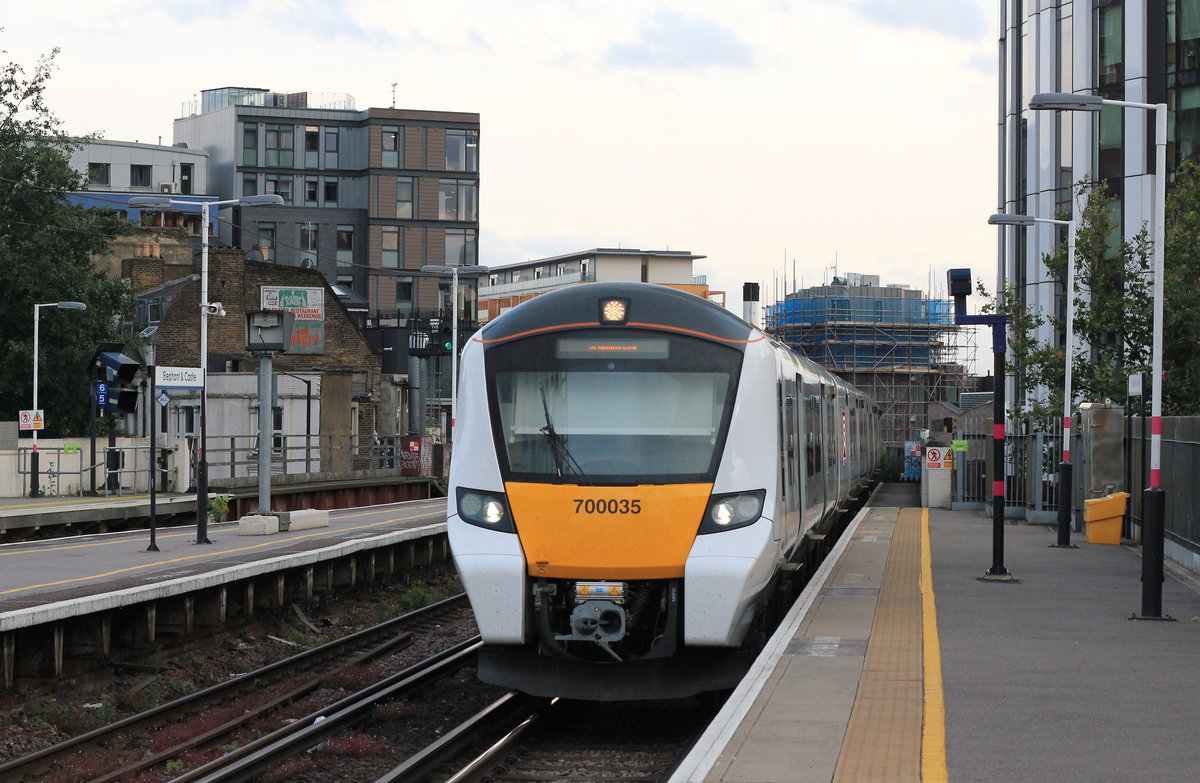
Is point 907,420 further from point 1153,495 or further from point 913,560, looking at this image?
point 1153,495

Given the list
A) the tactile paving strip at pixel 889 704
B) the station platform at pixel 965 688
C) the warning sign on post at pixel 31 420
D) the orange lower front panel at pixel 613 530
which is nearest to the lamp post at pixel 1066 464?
the station platform at pixel 965 688

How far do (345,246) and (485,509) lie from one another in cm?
7430

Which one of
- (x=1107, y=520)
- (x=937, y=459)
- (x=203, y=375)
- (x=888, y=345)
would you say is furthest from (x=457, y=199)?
(x=1107, y=520)

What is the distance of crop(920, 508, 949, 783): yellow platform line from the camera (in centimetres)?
771

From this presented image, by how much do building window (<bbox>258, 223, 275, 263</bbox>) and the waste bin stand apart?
6264 cm

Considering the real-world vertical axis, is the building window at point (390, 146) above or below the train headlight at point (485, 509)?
above

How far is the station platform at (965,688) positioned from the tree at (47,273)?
36.8 meters

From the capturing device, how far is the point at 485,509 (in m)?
11.0

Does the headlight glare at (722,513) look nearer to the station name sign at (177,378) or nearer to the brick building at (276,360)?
the station name sign at (177,378)

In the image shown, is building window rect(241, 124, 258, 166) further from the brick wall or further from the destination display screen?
the destination display screen

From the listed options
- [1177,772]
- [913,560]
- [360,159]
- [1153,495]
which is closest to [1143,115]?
[913,560]

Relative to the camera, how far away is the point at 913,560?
20.1m

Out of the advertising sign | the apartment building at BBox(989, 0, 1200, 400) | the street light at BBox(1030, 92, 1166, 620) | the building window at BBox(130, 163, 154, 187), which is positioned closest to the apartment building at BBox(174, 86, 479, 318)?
the building window at BBox(130, 163, 154, 187)

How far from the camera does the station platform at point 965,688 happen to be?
Answer: 25.8ft
